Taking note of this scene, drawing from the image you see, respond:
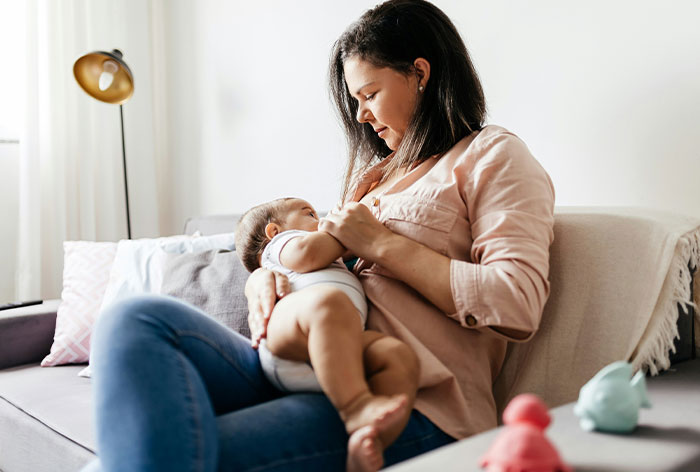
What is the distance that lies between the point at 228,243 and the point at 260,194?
79 centimetres

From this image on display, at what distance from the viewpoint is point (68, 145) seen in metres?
2.97

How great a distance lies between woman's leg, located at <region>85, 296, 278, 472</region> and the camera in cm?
82

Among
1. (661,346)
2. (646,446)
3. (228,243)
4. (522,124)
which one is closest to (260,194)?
(228,243)

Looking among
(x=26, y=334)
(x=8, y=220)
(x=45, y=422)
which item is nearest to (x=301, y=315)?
(x=45, y=422)

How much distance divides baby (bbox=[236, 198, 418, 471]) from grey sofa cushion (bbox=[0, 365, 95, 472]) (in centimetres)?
57

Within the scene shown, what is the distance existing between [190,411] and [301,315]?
23cm

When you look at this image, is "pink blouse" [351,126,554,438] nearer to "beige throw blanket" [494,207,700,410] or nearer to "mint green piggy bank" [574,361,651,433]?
"beige throw blanket" [494,207,700,410]

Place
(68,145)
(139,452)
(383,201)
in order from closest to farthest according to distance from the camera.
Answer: (139,452) → (383,201) → (68,145)

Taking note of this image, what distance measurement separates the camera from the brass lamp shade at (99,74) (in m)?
2.61

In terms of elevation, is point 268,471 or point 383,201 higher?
point 383,201

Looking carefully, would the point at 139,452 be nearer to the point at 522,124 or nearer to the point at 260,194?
the point at 522,124

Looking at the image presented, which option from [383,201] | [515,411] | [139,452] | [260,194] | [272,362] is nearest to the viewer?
[515,411]

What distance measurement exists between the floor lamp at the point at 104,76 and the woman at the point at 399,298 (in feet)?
4.64

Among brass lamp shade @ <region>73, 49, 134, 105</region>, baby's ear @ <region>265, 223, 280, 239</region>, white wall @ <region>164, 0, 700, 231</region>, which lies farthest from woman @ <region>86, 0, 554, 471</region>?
brass lamp shade @ <region>73, 49, 134, 105</region>
